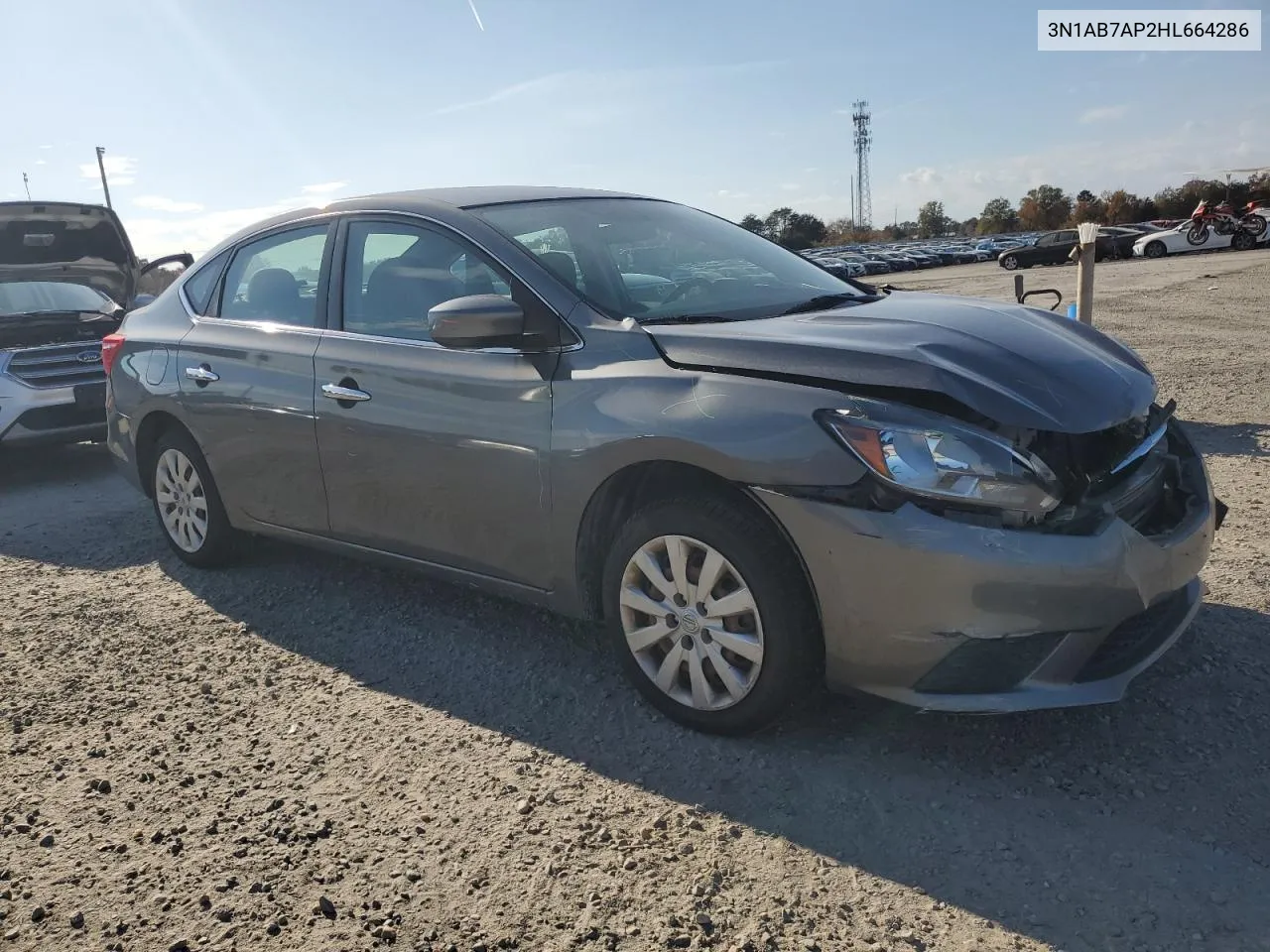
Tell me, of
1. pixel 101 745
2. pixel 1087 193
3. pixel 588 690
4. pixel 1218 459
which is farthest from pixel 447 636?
pixel 1087 193

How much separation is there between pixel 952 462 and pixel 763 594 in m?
0.62

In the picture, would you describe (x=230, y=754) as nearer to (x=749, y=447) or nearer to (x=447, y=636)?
(x=447, y=636)

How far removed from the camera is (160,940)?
2400 mm

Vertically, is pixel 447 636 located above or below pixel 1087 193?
below

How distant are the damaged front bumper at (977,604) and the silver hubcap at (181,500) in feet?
10.6

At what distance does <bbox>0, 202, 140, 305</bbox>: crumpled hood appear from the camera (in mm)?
8242

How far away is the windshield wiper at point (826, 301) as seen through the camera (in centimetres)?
363

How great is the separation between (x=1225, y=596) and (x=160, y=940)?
3734 mm

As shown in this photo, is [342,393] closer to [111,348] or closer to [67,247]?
[111,348]

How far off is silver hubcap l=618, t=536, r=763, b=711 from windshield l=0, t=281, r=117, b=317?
7.24 m

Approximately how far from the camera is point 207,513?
4.91 m

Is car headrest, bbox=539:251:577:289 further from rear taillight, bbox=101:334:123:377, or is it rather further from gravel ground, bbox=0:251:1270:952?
rear taillight, bbox=101:334:123:377

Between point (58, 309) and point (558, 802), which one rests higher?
point (58, 309)

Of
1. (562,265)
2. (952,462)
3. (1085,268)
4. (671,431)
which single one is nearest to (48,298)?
(562,265)
